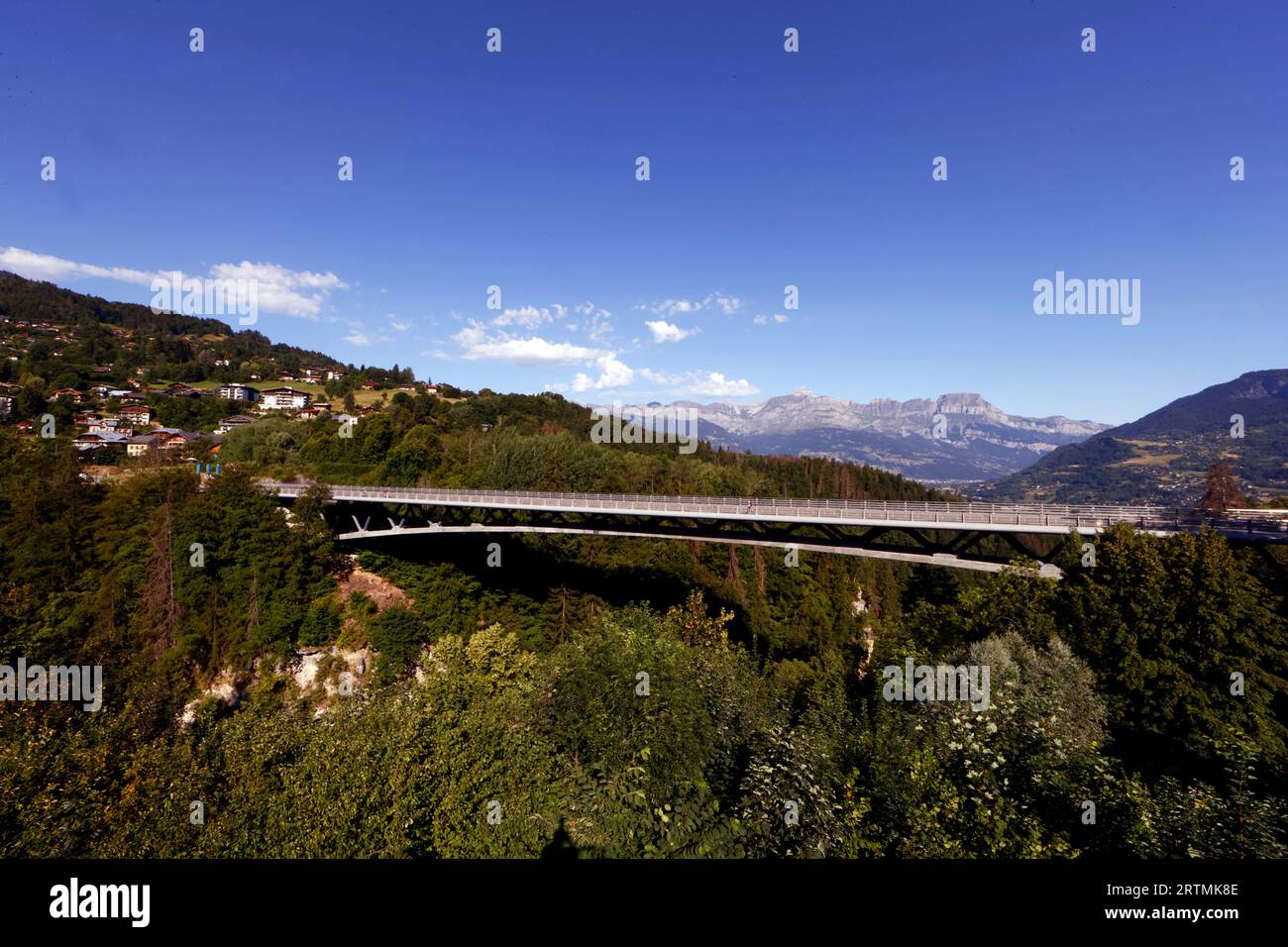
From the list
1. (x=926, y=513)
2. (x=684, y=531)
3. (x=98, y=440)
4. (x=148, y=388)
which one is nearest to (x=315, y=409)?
(x=148, y=388)

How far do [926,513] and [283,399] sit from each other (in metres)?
151

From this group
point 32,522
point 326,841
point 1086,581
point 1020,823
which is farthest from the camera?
point 32,522

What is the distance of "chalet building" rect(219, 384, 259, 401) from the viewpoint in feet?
431

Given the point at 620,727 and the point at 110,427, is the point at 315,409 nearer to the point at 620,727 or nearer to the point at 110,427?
the point at 110,427

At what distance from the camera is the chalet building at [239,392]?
13125cm

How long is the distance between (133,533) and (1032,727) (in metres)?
45.2

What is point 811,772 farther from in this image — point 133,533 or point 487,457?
point 487,457

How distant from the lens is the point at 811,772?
9867 mm

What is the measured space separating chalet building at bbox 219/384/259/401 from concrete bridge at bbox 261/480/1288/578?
119m

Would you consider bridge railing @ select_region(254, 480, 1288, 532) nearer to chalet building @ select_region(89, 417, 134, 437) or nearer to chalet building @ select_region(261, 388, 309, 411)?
chalet building @ select_region(89, 417, 134, 437)

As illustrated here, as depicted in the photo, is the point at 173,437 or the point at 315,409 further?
the point at 315,409

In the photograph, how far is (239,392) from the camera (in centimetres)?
13325

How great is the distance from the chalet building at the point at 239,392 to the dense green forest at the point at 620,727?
11826cm

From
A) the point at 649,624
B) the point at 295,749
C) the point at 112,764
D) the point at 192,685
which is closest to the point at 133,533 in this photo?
the point at 192,685
